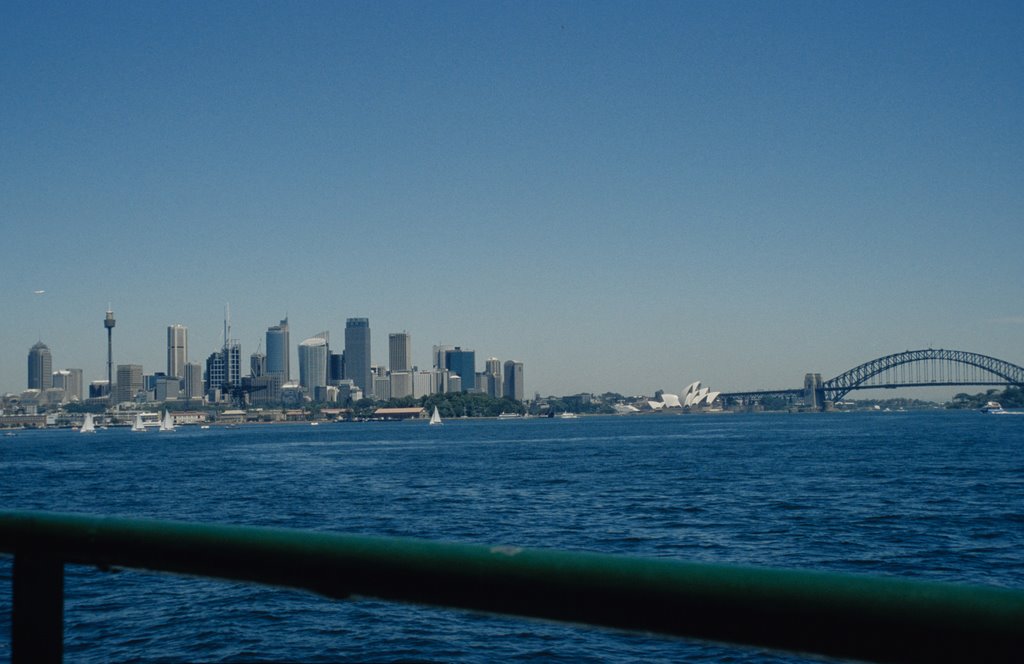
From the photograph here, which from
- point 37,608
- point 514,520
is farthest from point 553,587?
point 514,520

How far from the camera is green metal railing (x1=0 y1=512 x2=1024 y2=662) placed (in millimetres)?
1141

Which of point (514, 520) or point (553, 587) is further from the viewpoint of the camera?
point (514, 520)

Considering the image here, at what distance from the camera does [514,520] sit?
80.1 ft

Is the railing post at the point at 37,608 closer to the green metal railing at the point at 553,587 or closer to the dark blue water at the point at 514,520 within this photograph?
the green metal railing at the point at 553,587

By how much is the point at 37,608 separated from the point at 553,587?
0.92 meters

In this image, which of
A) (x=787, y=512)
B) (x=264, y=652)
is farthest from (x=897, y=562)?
(x=264, y=652)

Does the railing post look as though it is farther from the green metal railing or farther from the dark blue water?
the dark blue water

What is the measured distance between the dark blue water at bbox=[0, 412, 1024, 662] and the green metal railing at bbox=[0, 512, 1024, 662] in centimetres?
6

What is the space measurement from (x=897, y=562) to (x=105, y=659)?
1299 centimetres

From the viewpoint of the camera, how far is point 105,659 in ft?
38.0

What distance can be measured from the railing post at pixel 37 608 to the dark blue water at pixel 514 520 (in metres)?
0.18

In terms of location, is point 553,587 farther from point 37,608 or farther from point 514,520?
point 514,520

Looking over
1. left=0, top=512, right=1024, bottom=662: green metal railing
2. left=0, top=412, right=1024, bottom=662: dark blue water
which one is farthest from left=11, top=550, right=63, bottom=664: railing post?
left=0, top=412, right=1024, bottom=662: dark blue water

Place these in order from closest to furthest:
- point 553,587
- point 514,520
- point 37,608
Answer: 1. point 553,587
2. point 37,608
3. point 514,520
